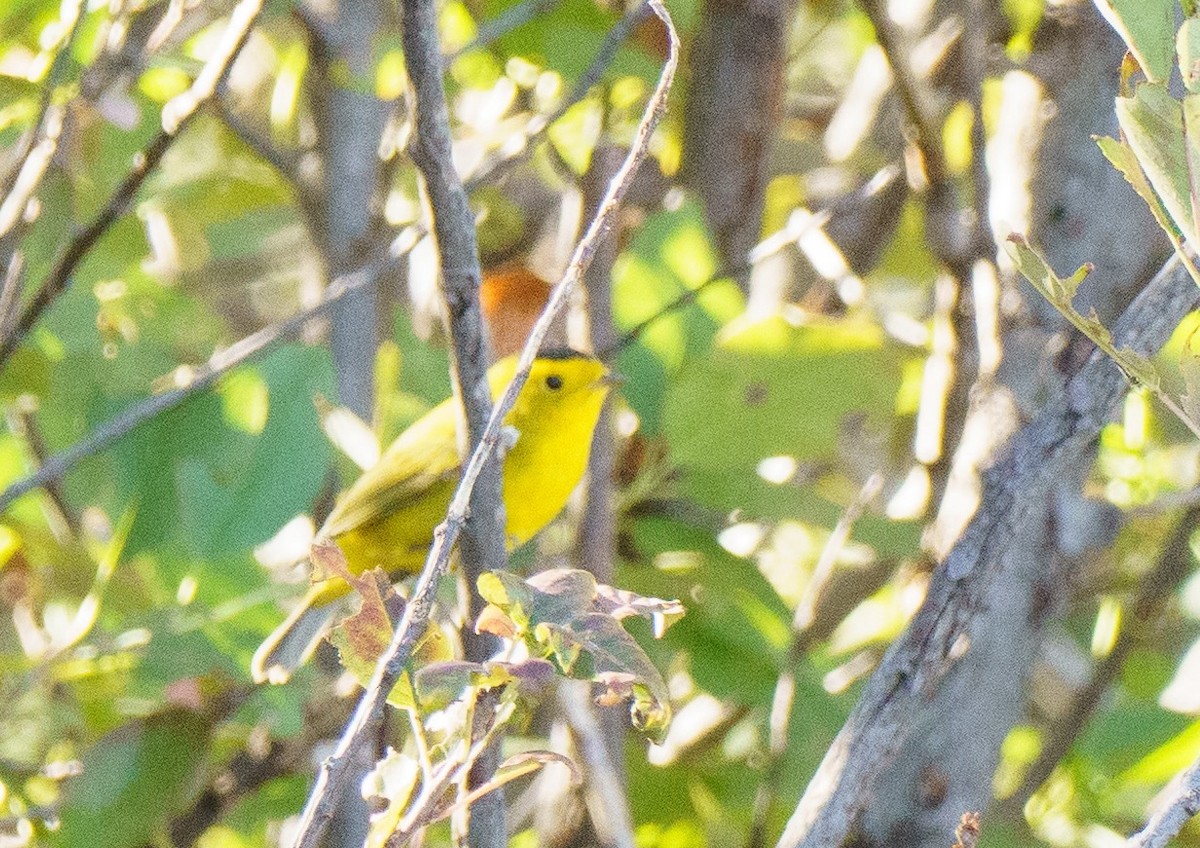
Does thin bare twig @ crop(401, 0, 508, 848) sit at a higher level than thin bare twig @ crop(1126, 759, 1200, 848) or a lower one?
higher

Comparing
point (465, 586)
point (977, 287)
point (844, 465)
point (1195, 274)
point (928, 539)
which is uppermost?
point (1195, 274)

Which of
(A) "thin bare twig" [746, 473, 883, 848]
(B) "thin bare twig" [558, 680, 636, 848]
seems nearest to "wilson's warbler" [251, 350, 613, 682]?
(A) "thin bare twig" [746, 473, 883, 848]

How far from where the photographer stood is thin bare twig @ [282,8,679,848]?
0.69 meters

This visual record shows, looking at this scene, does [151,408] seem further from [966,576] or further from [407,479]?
[407,479]

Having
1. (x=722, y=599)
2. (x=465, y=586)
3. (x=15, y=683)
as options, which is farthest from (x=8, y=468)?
(x=465, y=586)

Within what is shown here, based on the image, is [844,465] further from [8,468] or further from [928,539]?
[8,468]

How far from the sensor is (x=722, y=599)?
1.83 m

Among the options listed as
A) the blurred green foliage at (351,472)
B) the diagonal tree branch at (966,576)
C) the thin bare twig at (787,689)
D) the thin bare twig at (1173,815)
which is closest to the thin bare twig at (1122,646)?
the blurred green foliage at (351,472)

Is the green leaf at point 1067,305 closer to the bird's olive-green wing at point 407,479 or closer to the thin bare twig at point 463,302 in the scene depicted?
the thin bare twig at point 463,302

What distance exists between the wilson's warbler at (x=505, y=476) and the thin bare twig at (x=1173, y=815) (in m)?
1.59

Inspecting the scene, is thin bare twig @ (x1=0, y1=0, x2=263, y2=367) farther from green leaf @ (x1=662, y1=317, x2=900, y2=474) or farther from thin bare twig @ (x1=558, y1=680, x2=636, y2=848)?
green leaf @ (x1=662, y1=317, x2=900, y2=474)

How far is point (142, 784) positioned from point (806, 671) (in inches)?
30.5

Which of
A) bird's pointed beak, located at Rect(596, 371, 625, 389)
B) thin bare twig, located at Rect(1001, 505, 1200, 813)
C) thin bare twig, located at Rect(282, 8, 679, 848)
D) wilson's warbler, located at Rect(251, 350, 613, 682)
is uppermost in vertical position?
thin bare twig, located at Rect(282, 8, 679, 848)

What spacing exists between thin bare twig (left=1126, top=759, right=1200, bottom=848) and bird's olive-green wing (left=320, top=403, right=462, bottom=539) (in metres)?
1.61
